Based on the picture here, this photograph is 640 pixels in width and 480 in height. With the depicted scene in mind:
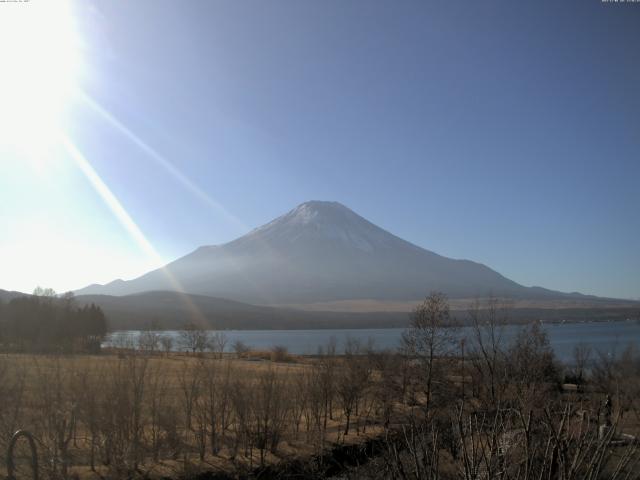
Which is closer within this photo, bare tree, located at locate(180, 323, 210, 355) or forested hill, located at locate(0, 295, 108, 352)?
forested hill, located at locate(0, 295, 108, 352)

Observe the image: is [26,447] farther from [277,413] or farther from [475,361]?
[475,361]

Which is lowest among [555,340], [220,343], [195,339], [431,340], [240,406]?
[195,339]

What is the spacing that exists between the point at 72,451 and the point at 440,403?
13341 millimetres

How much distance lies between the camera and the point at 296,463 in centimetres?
1672

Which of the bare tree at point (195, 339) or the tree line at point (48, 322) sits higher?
the tree line at point (48, 322)

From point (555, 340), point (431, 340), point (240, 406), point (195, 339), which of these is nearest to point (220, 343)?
point (431, 340)

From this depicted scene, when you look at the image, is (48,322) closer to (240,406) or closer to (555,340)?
(240,406)

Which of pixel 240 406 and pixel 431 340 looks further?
pixel 431 340

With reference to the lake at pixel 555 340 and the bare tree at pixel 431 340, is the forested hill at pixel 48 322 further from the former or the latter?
the bare tree at pixel 431 340

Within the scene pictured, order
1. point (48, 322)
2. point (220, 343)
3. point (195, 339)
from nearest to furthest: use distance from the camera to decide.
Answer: point (220, 343), point (48, 322), point (195, 339)

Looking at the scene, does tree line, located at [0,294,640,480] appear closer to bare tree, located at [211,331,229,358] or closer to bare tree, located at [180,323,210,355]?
bare tree, located at [211,331,229,358]

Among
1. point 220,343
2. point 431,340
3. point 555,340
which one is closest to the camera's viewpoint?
point 431,340

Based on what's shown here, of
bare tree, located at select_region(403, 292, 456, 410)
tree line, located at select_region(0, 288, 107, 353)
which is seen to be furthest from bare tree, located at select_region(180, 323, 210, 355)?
bare tree, located at select_region(403, 292, 456, 410)

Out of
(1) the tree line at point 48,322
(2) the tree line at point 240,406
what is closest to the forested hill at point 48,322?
(1) the tree line at point 48,322
